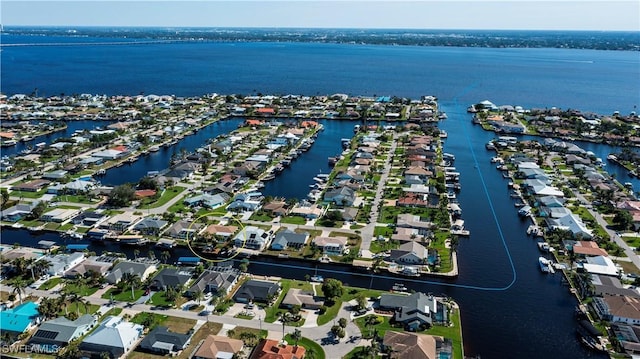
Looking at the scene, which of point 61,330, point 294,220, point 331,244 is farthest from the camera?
point 294,220

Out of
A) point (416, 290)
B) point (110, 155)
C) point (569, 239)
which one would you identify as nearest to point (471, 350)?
point (416, 290)

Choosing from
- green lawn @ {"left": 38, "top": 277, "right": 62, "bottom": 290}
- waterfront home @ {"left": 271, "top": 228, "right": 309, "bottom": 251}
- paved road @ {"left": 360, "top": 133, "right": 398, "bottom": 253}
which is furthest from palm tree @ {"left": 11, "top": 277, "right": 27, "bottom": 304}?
paved road @ {"left": 360, "top": 133, "right": 398, "bottom": 253}

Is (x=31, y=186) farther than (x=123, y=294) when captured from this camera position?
Yes

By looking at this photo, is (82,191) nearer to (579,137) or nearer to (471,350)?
(471,350)

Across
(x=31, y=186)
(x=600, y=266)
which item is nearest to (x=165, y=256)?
(x=31, y=186)

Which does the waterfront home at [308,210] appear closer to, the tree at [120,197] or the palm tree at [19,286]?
the tree at [120,197]

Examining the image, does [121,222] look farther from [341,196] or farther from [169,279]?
[341,196]
